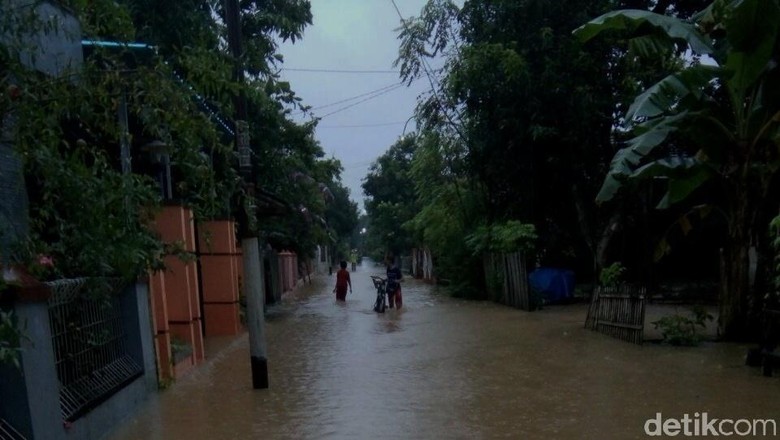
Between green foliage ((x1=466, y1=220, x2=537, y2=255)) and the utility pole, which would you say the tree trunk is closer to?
the utility pole

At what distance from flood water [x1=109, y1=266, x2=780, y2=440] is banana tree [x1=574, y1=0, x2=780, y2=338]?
171cm

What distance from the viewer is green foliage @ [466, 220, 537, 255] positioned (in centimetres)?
2097

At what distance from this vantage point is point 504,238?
21.3 metres

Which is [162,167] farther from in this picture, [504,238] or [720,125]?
[504,238]

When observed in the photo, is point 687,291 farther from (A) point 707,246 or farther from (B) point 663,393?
(B) point 663,393

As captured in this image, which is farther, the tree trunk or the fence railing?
the tree trunk

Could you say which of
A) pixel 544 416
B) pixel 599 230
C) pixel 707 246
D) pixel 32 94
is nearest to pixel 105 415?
pixel 32 94

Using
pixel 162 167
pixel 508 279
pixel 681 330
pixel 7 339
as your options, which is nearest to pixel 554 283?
pixel 508 279

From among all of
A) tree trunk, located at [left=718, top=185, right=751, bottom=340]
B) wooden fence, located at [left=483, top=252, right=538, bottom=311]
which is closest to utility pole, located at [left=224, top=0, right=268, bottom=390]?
tree trunk, located at [left=718, top=185, right=751, bottom=340]

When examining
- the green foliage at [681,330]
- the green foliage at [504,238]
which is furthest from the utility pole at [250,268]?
the green foliage at [504,238]

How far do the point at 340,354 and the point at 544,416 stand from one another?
19.0 ft

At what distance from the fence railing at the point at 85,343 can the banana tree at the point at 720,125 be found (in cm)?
757

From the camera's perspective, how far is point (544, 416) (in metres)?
7.93

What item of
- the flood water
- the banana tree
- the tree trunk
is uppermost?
the banana tree
